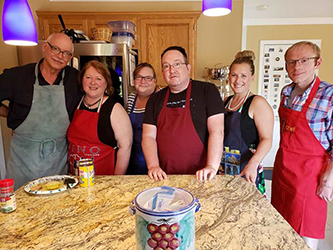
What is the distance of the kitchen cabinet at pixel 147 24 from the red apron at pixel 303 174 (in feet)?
5.87

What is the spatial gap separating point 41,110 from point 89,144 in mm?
384

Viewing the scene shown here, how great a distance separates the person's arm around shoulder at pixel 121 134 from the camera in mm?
1428

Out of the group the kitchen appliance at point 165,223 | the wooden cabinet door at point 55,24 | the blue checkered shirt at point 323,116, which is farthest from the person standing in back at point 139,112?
the wooden cabinet door at point 55,24

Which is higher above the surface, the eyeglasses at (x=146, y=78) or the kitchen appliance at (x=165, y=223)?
the eyeglasses at (x=146, y=78)

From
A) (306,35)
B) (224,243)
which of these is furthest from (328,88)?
(306,35)

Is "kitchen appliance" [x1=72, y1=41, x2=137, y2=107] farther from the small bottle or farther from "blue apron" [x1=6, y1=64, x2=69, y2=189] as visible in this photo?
the small bottle

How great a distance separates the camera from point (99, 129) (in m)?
1.41

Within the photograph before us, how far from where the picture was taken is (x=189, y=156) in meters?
1.33

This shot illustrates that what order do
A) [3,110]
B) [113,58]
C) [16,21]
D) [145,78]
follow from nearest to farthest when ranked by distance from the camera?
1. [16,21]
2. [3,110]
3. [145,78]
4. [113,58]

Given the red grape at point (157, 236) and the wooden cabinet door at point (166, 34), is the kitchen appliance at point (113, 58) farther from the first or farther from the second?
the red grape at point (157, 236)

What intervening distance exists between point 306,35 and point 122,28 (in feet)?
12.2

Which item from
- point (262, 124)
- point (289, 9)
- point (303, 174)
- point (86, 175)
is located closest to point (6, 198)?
point (86, 175)

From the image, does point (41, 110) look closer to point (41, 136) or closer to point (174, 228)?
point (41, 136)

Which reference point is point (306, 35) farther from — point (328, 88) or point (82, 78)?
point (82, 78)
